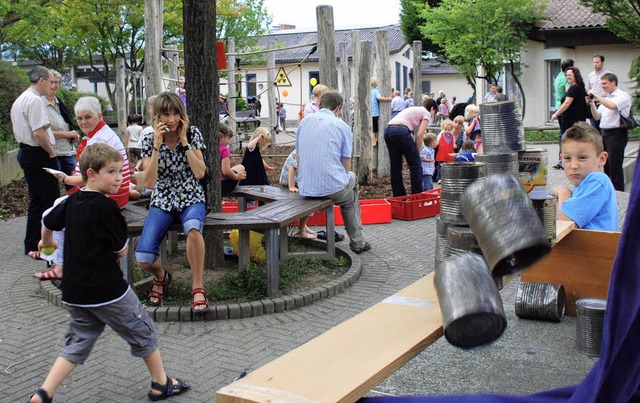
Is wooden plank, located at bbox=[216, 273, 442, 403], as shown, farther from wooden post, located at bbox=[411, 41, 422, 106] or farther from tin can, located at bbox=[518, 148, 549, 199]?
wooden post, located at bbox=[411, 41, 422, 106]

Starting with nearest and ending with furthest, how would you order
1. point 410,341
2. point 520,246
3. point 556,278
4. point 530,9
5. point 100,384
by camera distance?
1. point 520,246
2. point 410,341
3. point 100,384
4. point 556,278
5. point 530,9

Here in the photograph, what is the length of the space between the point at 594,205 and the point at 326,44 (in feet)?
22.9

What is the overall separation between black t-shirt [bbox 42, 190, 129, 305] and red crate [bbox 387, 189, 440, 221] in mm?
6576

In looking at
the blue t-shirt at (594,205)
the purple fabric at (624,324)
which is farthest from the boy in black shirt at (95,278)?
the purple fabric at (624,324)

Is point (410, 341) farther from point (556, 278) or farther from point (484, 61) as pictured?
point (484, 61)

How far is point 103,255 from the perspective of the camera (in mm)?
4270

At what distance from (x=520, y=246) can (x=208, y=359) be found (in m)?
3.50

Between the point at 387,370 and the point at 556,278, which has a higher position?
the point at 387,370

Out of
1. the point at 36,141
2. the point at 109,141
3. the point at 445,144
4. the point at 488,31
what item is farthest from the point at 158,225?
the point at 488,31

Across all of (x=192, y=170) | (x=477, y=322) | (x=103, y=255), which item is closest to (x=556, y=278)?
(x=192, y=170)

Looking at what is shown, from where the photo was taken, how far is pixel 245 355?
521 cm

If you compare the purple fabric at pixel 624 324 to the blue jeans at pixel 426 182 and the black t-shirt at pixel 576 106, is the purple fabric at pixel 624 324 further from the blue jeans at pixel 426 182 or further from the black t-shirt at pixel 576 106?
the black t-shirt at pixel 576 106

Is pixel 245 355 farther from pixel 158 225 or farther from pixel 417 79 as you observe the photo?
pixel 417 79

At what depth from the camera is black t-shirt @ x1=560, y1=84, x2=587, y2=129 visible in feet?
42.9
